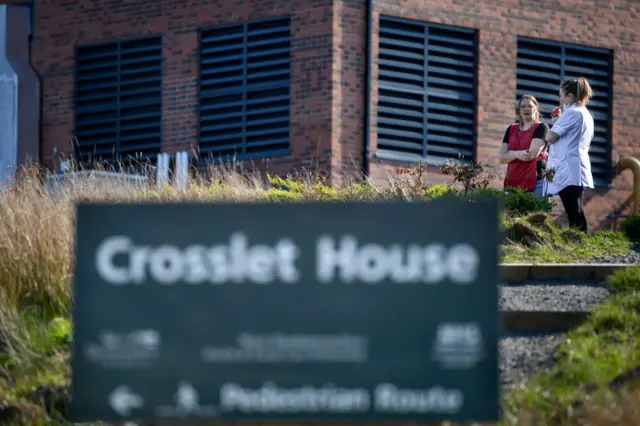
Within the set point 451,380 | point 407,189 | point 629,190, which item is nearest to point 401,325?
point 451,380

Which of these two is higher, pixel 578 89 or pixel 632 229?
pixel 578 89

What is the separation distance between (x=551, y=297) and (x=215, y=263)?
3.89m

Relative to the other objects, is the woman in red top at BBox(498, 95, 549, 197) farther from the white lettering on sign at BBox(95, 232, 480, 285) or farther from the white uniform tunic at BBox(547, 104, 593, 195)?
the white lettering on sign at BBox(95, 232, 480, 285)

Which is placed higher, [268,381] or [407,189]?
[407,189]

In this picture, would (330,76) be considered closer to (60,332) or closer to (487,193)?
(487,193)

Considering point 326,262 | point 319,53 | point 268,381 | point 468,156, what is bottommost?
point 268,381

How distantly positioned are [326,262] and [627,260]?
6226 millimetres

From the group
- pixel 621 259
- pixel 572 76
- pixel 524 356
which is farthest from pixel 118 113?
pixel 524 356

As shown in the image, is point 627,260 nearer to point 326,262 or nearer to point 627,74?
point 326,262

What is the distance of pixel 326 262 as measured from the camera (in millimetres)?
6227

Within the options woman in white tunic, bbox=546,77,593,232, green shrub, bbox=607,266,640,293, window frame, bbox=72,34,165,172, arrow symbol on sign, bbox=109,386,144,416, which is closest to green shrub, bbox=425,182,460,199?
woman in white tunic, bbox=546,77,593,232

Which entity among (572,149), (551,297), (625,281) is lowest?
(551,297)

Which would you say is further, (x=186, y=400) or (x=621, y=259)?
(x=621, y=259)

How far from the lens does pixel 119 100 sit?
23.3 m
